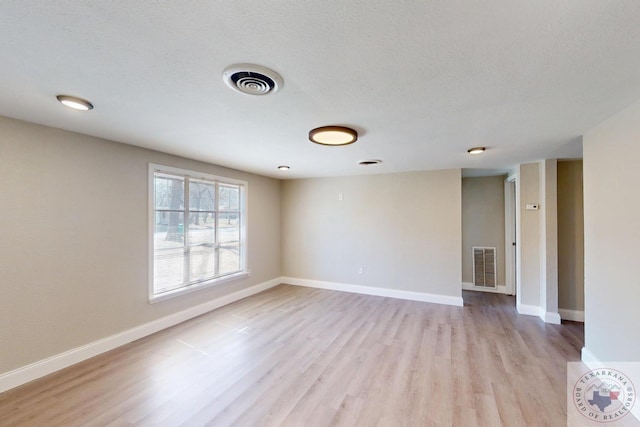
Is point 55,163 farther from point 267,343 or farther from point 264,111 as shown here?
point 267,343

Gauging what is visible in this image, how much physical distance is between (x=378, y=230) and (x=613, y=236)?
3.05 metres

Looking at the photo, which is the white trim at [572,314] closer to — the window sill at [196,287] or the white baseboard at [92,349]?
the window sill at [196,287]

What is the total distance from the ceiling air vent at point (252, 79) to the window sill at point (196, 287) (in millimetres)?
2895

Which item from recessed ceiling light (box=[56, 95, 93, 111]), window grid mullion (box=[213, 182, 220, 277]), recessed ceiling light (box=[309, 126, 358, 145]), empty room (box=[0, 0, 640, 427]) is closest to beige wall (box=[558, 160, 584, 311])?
empty room (box=[0, 0, 640, 427])

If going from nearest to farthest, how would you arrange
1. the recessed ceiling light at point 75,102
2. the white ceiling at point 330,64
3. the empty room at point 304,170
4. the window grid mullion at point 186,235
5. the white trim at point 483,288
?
1. the white ceiling at point 330,64
2. the empty room at point 304,170
3. the recessed ceiling light at point 75,102
4. the window grid mullion at point 186,235
5. the white trim at point 483,288

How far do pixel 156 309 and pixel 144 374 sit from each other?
1.06m

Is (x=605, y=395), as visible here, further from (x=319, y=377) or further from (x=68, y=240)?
(x=68, y=240)

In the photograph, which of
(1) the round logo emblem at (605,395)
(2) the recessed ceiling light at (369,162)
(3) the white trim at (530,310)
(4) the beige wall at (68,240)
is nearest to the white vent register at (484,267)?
(3) the white trim at (530,310)

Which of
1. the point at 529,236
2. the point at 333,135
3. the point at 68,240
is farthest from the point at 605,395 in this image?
the point at 68,240

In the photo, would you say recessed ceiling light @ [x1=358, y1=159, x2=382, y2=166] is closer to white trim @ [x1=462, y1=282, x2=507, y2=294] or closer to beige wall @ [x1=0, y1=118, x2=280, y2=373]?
beige wall @ [x1=0, y1=118, x2=280, y2=373]

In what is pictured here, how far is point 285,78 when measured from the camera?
1.52 metres

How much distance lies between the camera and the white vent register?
5.09 meters

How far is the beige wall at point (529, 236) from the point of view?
12.4 ft

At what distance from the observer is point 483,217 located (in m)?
5.17
